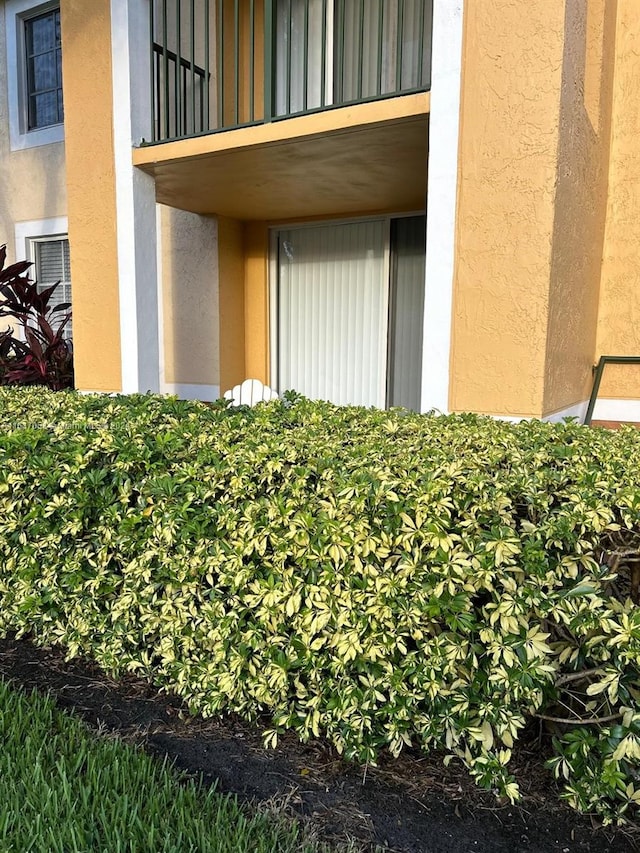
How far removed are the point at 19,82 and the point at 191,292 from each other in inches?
178

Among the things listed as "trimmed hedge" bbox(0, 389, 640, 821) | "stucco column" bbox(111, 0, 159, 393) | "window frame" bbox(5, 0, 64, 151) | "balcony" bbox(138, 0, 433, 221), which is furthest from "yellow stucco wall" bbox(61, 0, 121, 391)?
"trimmed hedge" bbox(0, 389, 640, 821)

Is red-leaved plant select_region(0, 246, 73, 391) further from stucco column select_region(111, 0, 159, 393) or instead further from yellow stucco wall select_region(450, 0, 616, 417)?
yellow stucco wall select_region(450, 0, 616, 417)

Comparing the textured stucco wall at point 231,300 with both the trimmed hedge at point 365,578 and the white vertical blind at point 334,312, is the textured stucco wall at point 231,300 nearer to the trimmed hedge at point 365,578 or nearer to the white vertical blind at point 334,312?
the white vertical blind at point 334,312

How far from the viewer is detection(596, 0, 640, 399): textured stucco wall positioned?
5.65 meters

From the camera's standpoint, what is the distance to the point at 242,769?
2322 mm

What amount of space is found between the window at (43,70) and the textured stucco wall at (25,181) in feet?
1.21

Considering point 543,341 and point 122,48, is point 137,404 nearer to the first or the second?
point 543,341

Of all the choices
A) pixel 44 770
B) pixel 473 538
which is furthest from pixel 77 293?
pixel 473 538

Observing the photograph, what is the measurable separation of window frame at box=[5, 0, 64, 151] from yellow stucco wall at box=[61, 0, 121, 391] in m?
3.02

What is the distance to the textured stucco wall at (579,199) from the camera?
4.11m

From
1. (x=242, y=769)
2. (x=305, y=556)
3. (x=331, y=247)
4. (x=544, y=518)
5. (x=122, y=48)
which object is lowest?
(x=242, y=769)

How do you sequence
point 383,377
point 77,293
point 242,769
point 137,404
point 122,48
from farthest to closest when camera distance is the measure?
point 383,377 < point 77,293 < point 122,48 < point 137,404 < point 242,769

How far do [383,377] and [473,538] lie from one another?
5.54 metres

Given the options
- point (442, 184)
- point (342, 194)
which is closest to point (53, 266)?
point (342, 194)
